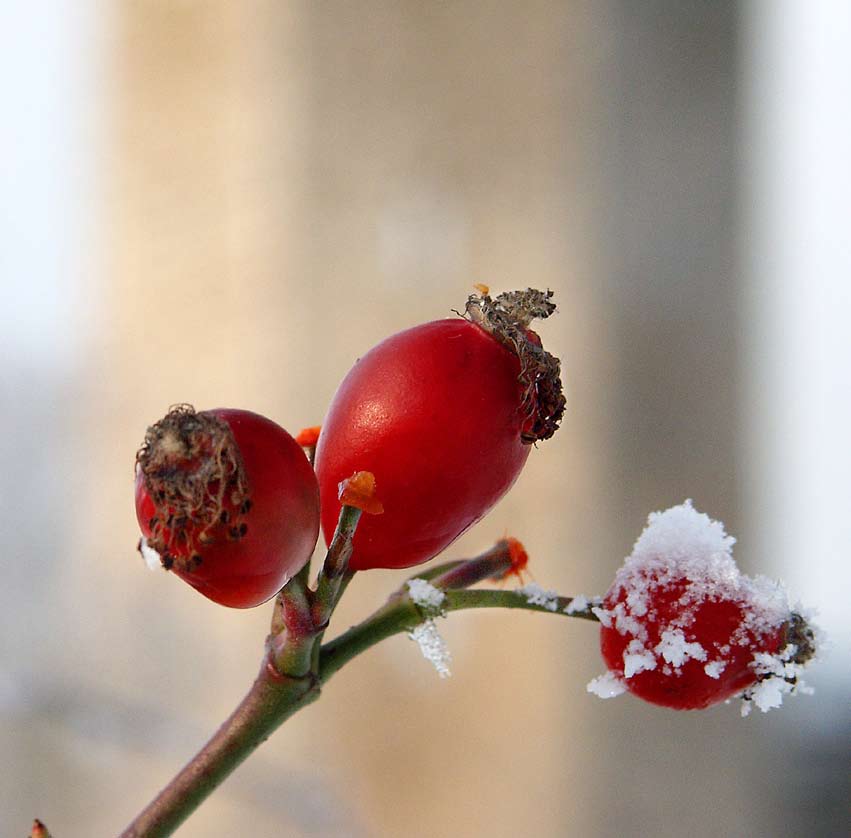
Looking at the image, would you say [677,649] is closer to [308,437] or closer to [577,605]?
[577,605]

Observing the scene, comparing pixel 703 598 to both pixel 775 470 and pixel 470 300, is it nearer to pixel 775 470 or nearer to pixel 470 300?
pixel 470 300

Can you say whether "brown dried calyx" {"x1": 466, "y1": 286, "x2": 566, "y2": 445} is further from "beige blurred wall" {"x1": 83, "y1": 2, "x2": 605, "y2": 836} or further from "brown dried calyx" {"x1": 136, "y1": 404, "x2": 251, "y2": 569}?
"beige blurred wall" {"x1": 83, "y1": 2, "x2": 605, "y2": 836}

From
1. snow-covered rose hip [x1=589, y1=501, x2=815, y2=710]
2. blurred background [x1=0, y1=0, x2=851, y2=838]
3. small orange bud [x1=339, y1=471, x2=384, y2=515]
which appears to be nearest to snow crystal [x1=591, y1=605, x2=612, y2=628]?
snow-covered rose hip [x1=589, y1=501, x2=815, y2=710]

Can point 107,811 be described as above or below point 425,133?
below

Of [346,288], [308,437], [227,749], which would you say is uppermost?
[346,288]

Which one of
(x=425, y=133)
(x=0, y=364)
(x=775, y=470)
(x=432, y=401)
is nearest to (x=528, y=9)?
(x=425, y=133)

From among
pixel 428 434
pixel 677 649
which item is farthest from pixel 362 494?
pixel 677 649
